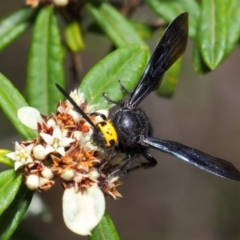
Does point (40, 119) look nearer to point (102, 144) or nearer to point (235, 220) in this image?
point (102, 144)

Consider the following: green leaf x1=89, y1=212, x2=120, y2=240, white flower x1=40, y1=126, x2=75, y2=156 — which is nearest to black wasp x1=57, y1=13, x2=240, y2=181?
white flower x1=40, y1=126, x2=75, y2=156

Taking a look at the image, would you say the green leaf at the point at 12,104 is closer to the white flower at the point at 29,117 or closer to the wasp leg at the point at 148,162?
the white flower at the point at 29,117

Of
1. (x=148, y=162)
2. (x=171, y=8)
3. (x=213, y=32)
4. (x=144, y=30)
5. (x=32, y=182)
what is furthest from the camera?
(x=144, y=30)

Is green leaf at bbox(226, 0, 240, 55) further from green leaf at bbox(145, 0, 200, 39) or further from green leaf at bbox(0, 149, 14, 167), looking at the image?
green leaf at bbox(0, 149, 14, 167)

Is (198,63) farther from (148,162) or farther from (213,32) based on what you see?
(148,162)

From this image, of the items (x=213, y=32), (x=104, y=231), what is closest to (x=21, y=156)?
(x=104, y=231)

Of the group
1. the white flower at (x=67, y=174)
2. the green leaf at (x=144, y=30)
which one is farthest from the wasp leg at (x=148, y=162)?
the green leaf at (x=144, y=30)

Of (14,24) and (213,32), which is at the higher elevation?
(14,24)
